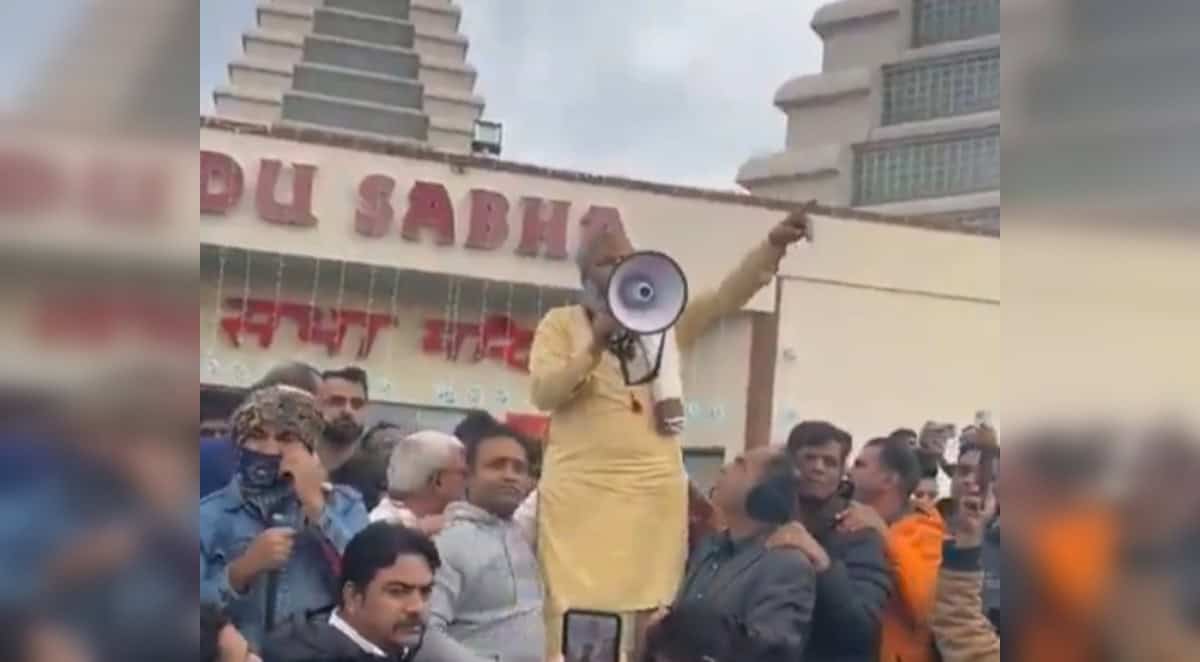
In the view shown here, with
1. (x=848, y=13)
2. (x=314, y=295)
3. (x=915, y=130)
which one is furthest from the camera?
(x=915, y=130)

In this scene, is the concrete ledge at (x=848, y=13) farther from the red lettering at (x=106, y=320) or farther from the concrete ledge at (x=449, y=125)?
Answer: the red lettering at (x=106, y=320)

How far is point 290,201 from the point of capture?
8422 mm

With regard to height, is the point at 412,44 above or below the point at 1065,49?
above

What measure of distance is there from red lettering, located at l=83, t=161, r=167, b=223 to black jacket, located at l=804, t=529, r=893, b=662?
7.22ft

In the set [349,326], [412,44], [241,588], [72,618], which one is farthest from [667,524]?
[412,44]

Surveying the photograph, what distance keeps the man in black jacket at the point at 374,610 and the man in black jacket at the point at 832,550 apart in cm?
77

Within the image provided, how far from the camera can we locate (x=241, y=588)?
3.07m

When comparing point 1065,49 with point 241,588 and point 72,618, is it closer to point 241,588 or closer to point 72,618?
point 72,618

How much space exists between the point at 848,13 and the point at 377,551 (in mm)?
6275

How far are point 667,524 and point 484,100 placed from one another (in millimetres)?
1881

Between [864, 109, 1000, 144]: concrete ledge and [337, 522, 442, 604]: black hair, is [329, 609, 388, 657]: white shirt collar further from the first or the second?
[864, 109, 1000, 144]: concrete ledge

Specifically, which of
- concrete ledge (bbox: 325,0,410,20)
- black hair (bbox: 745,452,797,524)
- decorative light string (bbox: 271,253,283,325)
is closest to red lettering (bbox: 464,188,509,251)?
concrete ledge (bbox: 325,0,410,20)

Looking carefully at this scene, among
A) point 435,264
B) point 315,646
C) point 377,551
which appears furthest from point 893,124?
point 315,646

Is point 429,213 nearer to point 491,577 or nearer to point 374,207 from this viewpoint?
point 374,207
